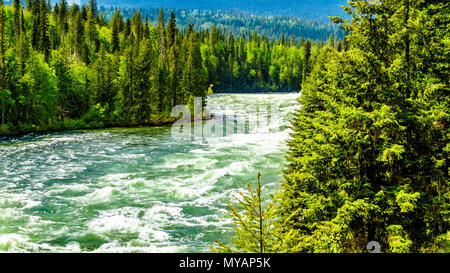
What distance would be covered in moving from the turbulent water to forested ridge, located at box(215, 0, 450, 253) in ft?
20.8

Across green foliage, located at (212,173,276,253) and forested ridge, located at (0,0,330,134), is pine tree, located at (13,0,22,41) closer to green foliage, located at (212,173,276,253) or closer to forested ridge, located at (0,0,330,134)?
forested ridge, located at (0,0,330,134)

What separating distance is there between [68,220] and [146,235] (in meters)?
4.56

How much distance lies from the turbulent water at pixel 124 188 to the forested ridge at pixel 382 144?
250 inches

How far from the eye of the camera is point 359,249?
403 inches

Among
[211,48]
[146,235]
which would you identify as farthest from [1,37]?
[211,48]

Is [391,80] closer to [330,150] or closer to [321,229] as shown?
[330,150]

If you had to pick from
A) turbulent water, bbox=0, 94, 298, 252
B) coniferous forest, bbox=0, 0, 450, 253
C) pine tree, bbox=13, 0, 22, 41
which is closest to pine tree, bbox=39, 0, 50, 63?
pine tree, bbox=13, 0, 22, 41

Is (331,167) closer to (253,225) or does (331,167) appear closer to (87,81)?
(253,225)

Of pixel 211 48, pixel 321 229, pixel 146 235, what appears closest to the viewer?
pixel 321 229

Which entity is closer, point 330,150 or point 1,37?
point 330,150

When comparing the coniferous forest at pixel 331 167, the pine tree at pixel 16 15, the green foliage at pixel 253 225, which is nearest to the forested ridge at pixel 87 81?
the pine tree at pixel 16 15

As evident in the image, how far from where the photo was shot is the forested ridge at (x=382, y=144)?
31.8 ft

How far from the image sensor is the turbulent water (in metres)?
15.2

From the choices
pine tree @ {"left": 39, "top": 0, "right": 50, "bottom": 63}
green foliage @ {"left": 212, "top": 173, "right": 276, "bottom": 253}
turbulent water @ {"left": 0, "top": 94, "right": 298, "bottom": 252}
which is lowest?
turbulent water @ {"left": 0, "top": 94, "right": 298, "bottom": 252}
